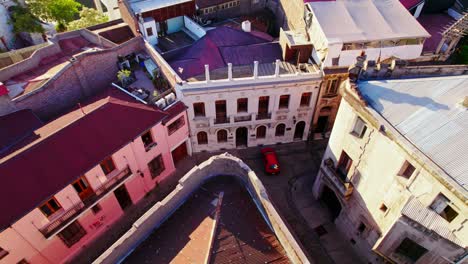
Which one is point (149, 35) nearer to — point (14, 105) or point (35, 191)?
point (14, 105)

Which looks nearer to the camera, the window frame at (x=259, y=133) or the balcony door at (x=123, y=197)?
the balcony door at (x=123, y=197)

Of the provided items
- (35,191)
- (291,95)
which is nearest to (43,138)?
(35,191)

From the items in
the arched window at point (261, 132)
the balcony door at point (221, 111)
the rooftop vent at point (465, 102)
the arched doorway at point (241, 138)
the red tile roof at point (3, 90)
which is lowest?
the arched doorway at point (241, 138)

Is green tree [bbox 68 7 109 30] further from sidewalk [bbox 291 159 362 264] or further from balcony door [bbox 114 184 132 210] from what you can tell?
sidewalk [bbox 291 159 362 264]

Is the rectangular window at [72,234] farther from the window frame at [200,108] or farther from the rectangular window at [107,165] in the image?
the window frame at [200,108]

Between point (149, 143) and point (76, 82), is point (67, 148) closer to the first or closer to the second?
point (149, 143)

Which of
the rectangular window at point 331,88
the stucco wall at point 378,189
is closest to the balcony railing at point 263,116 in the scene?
the rectangular window at point 331,88

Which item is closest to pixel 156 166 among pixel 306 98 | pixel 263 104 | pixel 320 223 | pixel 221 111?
pixel 221 111
